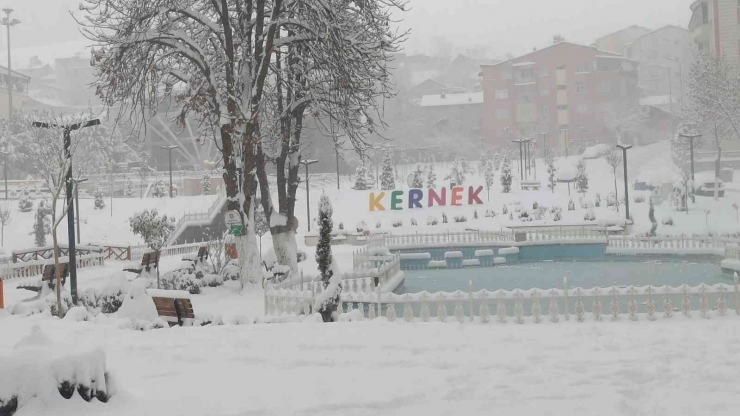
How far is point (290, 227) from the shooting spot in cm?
1938

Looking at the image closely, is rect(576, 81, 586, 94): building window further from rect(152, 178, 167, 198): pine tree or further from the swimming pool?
the swimming pool

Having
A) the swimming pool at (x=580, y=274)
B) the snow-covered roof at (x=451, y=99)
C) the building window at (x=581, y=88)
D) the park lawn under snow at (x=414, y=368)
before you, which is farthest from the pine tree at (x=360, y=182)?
the park lawn under snow at (x=414, y=368)

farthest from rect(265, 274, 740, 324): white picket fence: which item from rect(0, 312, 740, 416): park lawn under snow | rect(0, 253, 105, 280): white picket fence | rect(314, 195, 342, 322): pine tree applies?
rect(0, 253, 105, 280): white picket fence

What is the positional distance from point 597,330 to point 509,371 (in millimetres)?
2717

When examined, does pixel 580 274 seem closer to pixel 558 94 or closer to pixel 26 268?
pixel 26 268

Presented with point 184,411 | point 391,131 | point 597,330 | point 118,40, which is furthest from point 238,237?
point 391,131

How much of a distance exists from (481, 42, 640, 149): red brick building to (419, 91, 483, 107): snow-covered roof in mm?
6147

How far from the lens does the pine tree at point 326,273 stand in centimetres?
1186

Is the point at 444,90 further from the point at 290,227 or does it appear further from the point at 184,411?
the point at 184,411

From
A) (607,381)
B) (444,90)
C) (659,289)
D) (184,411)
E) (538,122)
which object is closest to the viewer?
(184,411)

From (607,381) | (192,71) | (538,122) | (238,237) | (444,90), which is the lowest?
(607,381)

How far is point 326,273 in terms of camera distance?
13992 mm

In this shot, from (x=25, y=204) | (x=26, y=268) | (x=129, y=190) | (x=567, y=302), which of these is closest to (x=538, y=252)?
(x=567, y=302)

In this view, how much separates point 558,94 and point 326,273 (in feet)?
219
